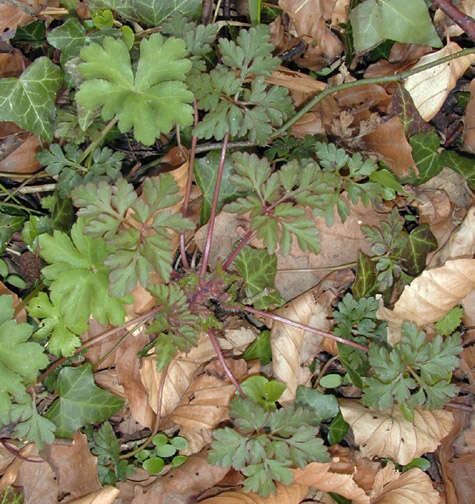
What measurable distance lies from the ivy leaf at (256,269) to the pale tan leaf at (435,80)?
868mm

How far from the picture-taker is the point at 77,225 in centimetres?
188

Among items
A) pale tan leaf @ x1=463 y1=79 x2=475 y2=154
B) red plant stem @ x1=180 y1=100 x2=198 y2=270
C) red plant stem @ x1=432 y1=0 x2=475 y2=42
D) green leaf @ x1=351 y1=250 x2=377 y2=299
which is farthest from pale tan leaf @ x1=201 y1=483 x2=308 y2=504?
red plant stem @ x1=432 y1=0 x2=475 y2=42

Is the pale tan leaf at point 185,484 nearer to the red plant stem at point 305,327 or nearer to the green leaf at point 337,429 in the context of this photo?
the green leaf at point 337,429

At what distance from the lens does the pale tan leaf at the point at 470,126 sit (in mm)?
2238

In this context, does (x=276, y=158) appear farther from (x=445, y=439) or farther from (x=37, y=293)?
(x=445, y=439)

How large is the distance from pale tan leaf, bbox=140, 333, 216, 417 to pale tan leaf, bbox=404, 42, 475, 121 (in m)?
1.29

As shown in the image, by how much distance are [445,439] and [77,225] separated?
1.78m

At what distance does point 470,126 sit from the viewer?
88.8 inches

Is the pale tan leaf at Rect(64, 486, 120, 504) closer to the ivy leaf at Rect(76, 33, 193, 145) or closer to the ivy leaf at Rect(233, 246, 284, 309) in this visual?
the ivy leaf at Rect(233, 246, 284, 309)

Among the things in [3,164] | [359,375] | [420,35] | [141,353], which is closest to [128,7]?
[3,164]

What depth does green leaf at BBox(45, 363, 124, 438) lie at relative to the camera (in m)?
2.15

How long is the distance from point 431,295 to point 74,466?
1567 mm

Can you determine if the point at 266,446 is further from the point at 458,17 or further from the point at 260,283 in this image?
the point at 458,17

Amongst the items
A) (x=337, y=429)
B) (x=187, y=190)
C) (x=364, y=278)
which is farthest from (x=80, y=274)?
(x=337, y=429)
